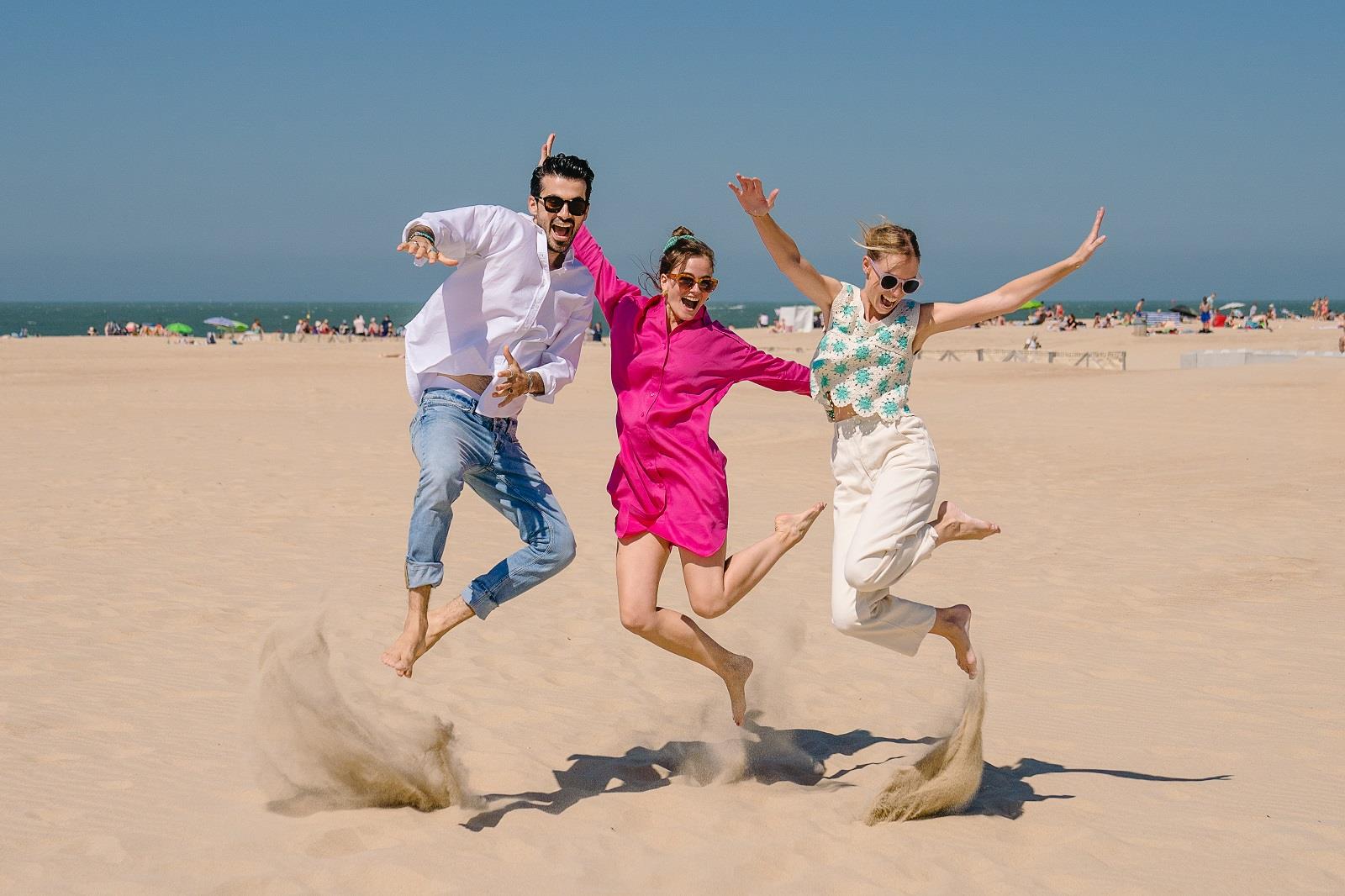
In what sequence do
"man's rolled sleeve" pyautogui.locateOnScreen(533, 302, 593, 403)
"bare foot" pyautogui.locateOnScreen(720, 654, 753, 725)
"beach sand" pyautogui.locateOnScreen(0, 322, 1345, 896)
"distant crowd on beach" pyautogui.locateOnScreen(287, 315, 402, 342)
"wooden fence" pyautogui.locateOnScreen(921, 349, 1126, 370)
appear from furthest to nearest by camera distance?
"distant crowd on beach" pyautogui.locateOnScreen(287, 315, 402, 342), "wooden fence" pyautogui.locateOnScreen(921, 349, 1126, 370), "bare foot" pyautogui.locateOnScreen(720, 654, 753, 725), "man's rolled sleeve" pyautogui.locateOnScreen(533, 302, 593, 403), "beach sand" pyautogui.locateOnScreen(0, 322, 1345, 896)

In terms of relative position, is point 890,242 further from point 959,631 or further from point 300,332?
point 300,332

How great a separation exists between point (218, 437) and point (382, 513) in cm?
A: 650

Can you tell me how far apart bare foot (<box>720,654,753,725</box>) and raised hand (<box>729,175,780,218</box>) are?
1.83 m

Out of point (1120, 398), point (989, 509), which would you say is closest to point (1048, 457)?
point (989, 509)

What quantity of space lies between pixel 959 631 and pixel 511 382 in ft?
6.66

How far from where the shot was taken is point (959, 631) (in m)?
5.12

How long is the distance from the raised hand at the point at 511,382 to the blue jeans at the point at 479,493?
18 centimetres

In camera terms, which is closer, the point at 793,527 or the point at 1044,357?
the point at 793,527

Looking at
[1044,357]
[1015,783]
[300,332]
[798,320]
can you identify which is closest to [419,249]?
[1015,783]

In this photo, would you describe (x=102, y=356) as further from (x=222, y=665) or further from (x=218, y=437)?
(x=222, y=665)

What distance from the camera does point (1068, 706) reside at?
20.8ft

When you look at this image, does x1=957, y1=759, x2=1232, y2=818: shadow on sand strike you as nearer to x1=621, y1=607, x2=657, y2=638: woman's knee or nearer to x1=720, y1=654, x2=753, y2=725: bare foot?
x1=720, y1=654, x2=753, y2=725: bare foot

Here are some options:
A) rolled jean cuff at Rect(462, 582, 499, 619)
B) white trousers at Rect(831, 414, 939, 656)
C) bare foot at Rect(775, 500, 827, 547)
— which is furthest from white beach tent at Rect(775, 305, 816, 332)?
rolled jean cuff at Rect(462, 582, 499, 619)

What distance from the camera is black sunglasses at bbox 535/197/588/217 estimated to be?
5.18 meters
